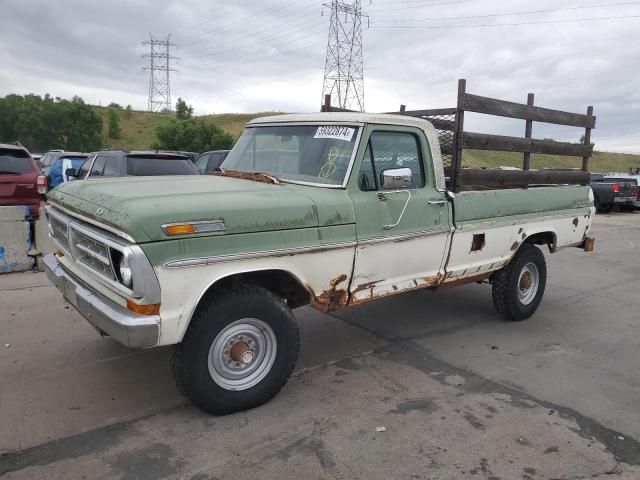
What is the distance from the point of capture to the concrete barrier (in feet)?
23.8

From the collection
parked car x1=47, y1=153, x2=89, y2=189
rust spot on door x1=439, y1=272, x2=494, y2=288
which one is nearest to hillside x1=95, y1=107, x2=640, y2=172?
parked car x1=47, y1=153, x2=89, y2=189

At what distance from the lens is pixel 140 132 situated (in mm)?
68438

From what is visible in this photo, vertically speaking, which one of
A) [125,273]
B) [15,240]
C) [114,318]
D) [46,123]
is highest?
[46,123]

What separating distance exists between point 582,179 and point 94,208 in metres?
5.83

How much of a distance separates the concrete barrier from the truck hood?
3983 mm

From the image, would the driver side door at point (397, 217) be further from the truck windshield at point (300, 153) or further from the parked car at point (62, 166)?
the parked car at point (62, 166)

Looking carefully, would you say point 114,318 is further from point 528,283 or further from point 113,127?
point 113,127

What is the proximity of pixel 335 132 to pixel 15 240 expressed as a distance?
18.1 ft

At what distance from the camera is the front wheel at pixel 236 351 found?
10.6 feet

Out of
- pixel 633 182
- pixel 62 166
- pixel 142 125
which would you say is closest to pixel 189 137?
pixel 62 166

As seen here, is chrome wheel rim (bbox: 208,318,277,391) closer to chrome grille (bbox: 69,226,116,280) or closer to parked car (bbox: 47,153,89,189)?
chrome grille (bbox: 69,226,116,280)

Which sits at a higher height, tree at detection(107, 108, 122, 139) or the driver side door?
tree at detection(107, 108, 122, 139)

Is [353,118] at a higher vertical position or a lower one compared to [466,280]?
higher

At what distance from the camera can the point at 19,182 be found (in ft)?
26.3
